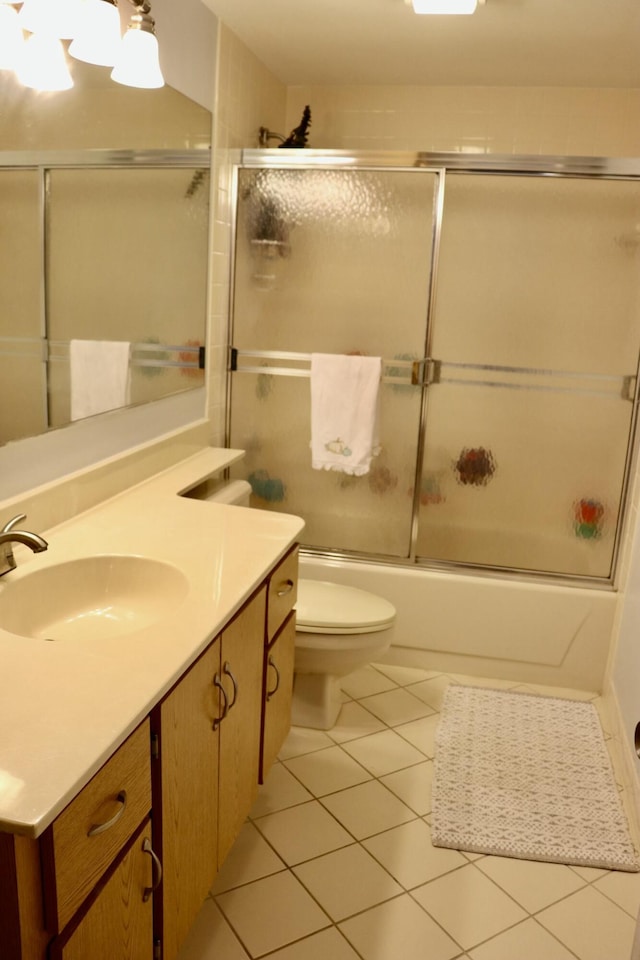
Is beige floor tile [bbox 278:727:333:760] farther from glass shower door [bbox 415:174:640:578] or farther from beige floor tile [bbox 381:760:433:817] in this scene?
glass shower door [bbox 415:174:640:578]

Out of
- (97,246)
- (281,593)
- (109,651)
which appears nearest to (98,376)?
(97,246)

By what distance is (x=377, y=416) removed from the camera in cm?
281

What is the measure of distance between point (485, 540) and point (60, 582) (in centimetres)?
180

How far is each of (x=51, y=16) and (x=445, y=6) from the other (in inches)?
45.7

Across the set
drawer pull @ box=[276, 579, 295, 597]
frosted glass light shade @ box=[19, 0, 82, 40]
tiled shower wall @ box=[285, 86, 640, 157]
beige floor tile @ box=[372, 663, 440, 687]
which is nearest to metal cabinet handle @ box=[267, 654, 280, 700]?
drawer pull @ box=[276, 579, 295, 597]

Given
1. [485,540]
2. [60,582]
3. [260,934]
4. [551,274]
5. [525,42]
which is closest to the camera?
[60,582]

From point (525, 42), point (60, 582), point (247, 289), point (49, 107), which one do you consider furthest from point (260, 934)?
point (525, 42)

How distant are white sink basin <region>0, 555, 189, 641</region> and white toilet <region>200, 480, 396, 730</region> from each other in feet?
2.38

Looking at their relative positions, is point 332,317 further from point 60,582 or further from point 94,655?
point 94,655

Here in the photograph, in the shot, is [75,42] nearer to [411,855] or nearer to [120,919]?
[120,919]

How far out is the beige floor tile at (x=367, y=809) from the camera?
2072 millimetres

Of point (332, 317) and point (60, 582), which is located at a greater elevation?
point (332, 317)

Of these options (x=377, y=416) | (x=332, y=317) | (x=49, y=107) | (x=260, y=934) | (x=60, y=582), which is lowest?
(x=260, y=934)

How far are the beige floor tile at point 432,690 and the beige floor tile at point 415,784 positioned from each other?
36 centimetres
